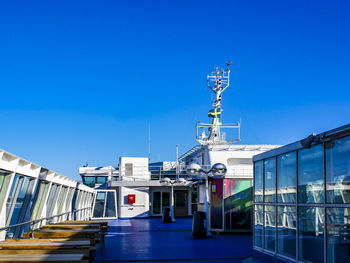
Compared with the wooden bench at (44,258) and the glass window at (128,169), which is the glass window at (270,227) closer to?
the wooden bench at (44,258)

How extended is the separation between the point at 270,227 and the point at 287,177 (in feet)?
5.27

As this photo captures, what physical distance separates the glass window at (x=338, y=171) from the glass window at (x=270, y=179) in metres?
2.84

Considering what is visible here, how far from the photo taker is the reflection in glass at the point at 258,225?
37.0 ft

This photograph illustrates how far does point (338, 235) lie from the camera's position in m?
7.24

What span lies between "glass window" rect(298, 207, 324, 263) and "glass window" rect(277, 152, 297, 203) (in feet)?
1.92

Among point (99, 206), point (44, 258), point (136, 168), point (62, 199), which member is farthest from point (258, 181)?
point (136, 168)

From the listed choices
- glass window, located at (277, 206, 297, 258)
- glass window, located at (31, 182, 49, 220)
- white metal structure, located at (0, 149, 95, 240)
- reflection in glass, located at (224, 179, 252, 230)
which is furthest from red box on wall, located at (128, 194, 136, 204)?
glass window, located at (277, 206, 297, 258)

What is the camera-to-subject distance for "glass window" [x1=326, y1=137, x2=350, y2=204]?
7070 mm

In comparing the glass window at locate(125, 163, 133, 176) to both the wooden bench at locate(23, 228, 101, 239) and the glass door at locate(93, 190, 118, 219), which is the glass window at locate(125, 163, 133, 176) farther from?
the wooden bench at locate(23, 228, 101, 239)

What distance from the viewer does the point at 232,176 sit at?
19.9 m

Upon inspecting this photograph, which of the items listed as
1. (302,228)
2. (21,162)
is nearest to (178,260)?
(302,228)

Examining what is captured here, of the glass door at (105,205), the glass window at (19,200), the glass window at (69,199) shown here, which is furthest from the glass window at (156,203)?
the glass window at (19,200)

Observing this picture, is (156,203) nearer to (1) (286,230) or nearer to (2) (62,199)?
(2) (62,199)

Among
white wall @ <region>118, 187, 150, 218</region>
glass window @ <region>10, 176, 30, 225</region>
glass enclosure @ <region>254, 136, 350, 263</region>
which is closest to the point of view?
glass enclosure @ <region>254, 136, 350, 263</region>
